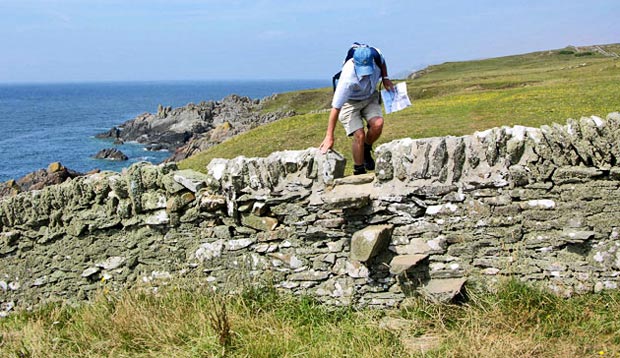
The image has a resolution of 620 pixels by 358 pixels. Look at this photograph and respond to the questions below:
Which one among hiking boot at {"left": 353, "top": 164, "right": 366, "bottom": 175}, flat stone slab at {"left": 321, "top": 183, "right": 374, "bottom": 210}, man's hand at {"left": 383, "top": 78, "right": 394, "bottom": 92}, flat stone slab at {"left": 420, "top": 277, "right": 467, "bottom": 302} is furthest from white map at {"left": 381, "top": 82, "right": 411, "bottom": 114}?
flat stone slab at {"left": 420, "top": 277, "right": 467, "bottom": 302}

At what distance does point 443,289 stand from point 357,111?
282 centimetres

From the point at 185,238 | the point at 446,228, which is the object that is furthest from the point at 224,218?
the point at 446,228

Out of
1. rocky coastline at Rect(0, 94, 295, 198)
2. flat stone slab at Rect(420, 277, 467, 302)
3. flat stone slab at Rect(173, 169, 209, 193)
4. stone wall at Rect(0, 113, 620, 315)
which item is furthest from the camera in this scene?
rocky coastline at Rect(0, 94, 295, 198)

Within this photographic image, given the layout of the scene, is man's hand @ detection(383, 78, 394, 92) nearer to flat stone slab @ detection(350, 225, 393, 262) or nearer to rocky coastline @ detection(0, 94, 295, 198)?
flat stone slab @ detection(350, 225, 393, 262)

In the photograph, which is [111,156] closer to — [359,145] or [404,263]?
[359,145]

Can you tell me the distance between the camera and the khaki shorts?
24.9 feet

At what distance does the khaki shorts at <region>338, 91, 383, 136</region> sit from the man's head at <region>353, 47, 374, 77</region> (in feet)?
1.66

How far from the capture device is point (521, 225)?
6.10 metres

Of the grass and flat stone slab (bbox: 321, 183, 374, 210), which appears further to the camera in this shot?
flat stone slab (bbox: 321, 183, 374, 210)

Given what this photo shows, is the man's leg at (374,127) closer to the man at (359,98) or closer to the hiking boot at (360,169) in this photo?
the man at (359,98)

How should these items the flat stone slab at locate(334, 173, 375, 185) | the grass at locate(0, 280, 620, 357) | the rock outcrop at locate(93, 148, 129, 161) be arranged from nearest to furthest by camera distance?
1. the grass at locate(0, 280, 620, 357)
2. the flat stone slab at locate(334, 173, 375, 185)
3. the rock outcrop at locate(93, 148, 129, 161)

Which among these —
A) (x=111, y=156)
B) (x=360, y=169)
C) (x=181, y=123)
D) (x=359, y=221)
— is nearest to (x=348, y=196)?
(x=359, y=221)

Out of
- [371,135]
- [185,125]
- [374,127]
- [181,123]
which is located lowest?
[185,125]

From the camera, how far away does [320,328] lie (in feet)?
20.6
